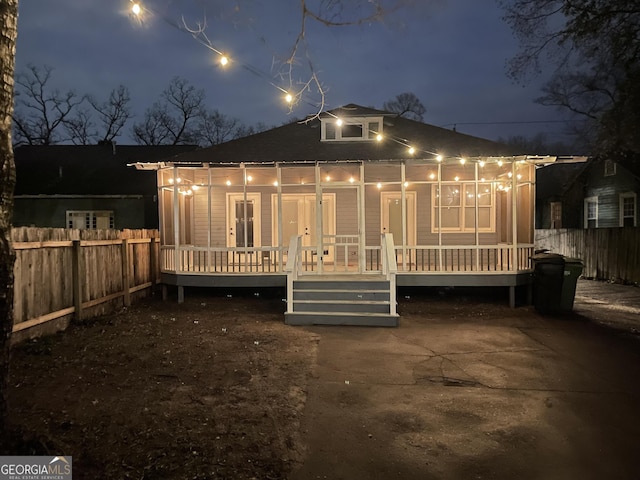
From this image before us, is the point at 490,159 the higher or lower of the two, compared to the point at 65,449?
higher

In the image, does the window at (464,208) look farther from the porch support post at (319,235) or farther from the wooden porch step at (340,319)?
the wooden porch step at (340,319)

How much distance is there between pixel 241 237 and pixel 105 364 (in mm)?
8637

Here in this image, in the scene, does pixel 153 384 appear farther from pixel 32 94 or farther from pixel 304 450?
pixel 32 94

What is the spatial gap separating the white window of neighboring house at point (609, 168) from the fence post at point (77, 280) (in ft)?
80.2

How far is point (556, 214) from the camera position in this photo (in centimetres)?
2969

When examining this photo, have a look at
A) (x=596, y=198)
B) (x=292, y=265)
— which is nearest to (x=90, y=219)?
(x=292, y=265)

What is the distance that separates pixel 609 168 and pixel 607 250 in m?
8.54

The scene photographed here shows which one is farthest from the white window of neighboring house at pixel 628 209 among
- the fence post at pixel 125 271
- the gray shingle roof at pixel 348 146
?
the fence post at pixel 125 271

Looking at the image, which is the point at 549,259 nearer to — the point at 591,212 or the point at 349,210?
the point at 349,210

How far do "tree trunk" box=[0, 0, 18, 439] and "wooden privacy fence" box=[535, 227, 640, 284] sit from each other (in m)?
17.8

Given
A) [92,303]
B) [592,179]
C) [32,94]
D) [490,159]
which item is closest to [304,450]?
[92,303]

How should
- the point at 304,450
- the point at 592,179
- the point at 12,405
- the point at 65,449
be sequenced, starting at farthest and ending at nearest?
1. the point at 592,179
2. the point at 12,405
3. the point at 304,450
4. the point at 65,449

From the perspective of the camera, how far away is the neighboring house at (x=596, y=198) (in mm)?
22164

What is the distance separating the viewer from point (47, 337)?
23.7 ft
